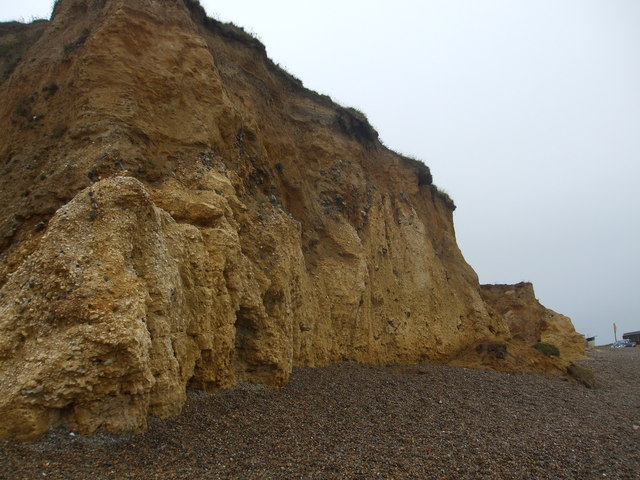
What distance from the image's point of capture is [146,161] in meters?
9.55

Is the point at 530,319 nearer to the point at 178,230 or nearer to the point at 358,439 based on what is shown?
the point at 358,439

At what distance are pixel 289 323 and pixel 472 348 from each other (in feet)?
34.8

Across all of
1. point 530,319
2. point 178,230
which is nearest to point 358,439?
point 178,230

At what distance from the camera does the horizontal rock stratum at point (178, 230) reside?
6145 mm

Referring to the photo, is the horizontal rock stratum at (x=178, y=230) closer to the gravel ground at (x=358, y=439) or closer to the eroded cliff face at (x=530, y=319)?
the gravel ground at (x=358, y=439)

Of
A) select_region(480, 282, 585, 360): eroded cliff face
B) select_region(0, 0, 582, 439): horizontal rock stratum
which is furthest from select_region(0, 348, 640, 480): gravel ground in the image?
select_region(480, 282, 585, 360): eroded cliff face

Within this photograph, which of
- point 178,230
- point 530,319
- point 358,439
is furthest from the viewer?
point 530,319

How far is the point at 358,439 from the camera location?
7.52 metres

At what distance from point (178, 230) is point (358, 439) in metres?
4.91

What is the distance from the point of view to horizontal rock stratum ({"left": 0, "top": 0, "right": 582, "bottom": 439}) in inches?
242

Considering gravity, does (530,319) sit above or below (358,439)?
above

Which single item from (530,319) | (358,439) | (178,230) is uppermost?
(178,230)

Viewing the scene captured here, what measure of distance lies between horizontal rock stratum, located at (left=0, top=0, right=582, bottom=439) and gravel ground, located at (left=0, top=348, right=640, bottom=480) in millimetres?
497

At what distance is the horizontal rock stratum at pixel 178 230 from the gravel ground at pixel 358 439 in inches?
19.6
